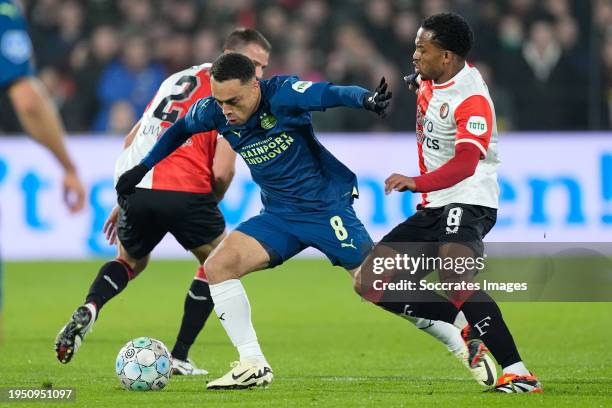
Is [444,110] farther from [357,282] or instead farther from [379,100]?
[357,282]

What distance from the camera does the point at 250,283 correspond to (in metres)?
14.0

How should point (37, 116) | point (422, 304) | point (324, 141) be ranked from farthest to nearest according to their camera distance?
1. point (324, 141)
2. point (422, 304)
3. point (37, 116)

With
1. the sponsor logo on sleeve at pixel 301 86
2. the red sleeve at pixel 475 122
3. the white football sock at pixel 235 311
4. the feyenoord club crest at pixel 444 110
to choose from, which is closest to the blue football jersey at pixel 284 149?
the sponsor logo on sleeve at pixel 301 86

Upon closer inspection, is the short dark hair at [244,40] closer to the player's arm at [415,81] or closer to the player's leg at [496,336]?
the player's arm at [415,81]

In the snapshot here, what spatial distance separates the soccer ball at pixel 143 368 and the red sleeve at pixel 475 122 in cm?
197

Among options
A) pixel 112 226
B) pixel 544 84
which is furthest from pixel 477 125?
pixel 544 84

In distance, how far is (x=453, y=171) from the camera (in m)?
6.65

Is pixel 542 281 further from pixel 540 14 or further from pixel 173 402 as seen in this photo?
pixel 540 14

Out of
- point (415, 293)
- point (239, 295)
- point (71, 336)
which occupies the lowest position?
point (71, 336)

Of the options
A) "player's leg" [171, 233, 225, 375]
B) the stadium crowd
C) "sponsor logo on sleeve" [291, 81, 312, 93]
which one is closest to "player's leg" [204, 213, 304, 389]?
"sponsor logo on sleeve" [291, 81, 312, 93]

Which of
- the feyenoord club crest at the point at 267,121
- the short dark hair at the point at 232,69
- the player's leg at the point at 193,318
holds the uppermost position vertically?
the short dark hair at the point at 232,69

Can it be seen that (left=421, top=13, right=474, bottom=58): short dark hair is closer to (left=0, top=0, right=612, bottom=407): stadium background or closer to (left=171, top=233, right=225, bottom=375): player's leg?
(left=171, top=233, right=225, bottom=375): player's leg

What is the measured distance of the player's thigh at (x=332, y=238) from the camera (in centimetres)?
→ 732

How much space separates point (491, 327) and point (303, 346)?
2826 mm
